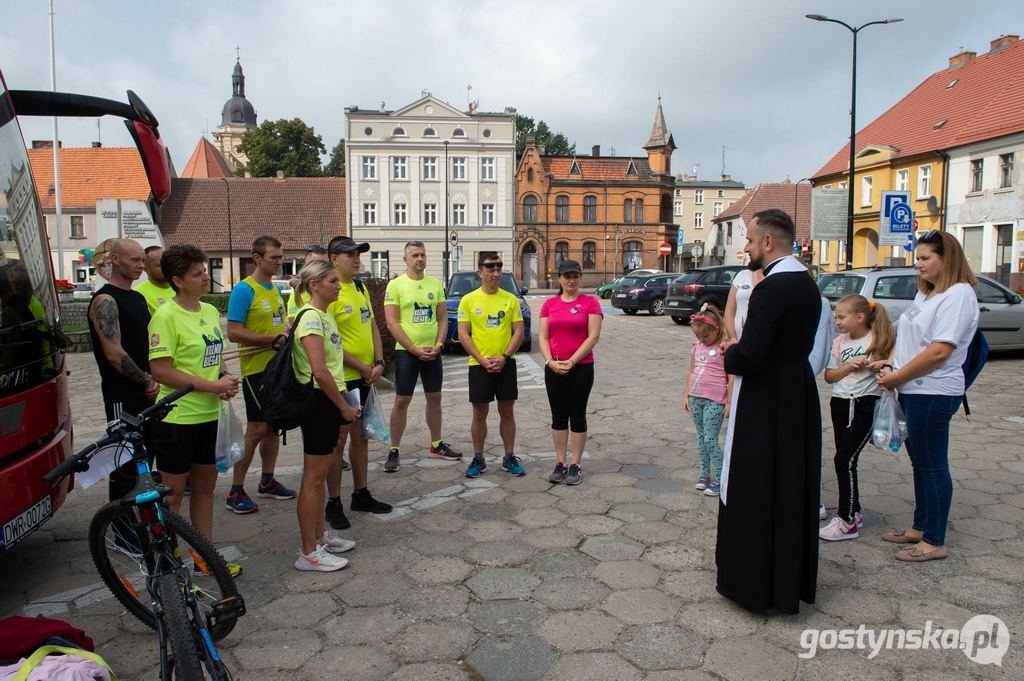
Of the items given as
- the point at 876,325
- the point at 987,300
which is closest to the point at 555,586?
the point at 876,325

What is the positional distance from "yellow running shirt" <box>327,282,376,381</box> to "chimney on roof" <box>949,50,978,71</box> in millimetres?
44286

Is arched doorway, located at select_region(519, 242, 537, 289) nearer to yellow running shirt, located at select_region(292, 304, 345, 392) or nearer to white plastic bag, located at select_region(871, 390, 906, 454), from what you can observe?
white plastic bag, located at select_region(871, 390, 906, 454)

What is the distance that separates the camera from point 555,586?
12.8 ft

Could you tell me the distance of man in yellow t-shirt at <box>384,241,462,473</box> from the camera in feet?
20.5

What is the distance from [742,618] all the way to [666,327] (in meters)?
18.3

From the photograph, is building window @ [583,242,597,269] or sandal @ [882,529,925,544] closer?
sandal @ [882,529,925,544]

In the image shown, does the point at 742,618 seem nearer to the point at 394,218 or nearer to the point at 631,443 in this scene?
the point at 631,443

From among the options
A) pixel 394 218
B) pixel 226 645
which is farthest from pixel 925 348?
pixel 394 218

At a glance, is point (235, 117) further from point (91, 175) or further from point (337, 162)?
point (91, 175)

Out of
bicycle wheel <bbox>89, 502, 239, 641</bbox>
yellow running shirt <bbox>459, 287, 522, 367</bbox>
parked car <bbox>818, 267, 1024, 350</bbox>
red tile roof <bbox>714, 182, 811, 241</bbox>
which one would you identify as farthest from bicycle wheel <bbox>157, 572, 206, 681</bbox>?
red tile roof <bbox>714, 182, 811, 241</bbox>

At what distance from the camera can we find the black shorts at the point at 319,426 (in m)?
4.01

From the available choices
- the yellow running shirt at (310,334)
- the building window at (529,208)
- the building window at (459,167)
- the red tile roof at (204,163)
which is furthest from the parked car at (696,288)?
the red tile roof at (204,163)

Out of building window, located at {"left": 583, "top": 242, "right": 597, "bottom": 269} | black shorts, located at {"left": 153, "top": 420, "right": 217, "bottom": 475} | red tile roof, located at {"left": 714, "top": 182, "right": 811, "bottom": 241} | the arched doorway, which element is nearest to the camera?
black shorts, located at {"left": 153, "top": 420, "right": 217, "bottom": 475}

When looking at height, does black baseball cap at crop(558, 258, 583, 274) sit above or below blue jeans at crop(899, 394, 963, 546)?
above
